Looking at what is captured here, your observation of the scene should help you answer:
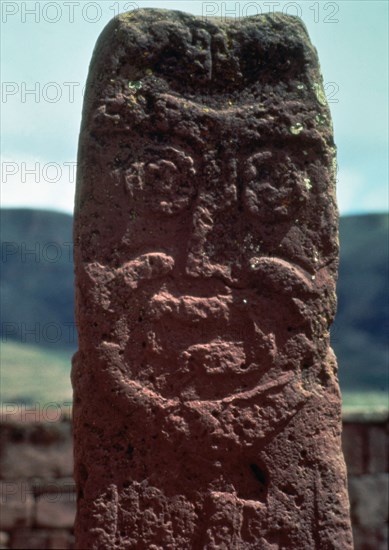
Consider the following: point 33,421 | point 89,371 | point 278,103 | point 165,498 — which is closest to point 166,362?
point 89,371

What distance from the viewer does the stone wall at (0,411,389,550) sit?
4930 mm

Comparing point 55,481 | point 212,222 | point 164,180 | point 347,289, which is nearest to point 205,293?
point 212,222

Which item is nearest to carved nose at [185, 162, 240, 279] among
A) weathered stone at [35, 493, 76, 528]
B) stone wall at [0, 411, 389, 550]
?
stone wall at [0, 411, 389, 550]

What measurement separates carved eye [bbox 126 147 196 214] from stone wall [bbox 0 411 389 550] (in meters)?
2.48

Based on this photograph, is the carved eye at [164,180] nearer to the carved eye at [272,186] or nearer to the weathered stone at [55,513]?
the carved eye at [272,186]

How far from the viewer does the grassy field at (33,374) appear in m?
10.3

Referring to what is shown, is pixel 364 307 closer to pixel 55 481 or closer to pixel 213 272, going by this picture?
pixel 55 481

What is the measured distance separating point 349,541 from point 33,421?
2529 millimetres

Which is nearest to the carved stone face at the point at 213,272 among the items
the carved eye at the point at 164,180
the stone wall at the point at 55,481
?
the carved eye at the point at 164,180

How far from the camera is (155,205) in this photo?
2750mm

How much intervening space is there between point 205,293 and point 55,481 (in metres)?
2.58

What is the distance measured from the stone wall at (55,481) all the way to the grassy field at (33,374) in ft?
16.5

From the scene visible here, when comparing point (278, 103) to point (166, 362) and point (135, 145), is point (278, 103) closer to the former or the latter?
point (135, 145)

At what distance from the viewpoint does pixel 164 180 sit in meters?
2.76
